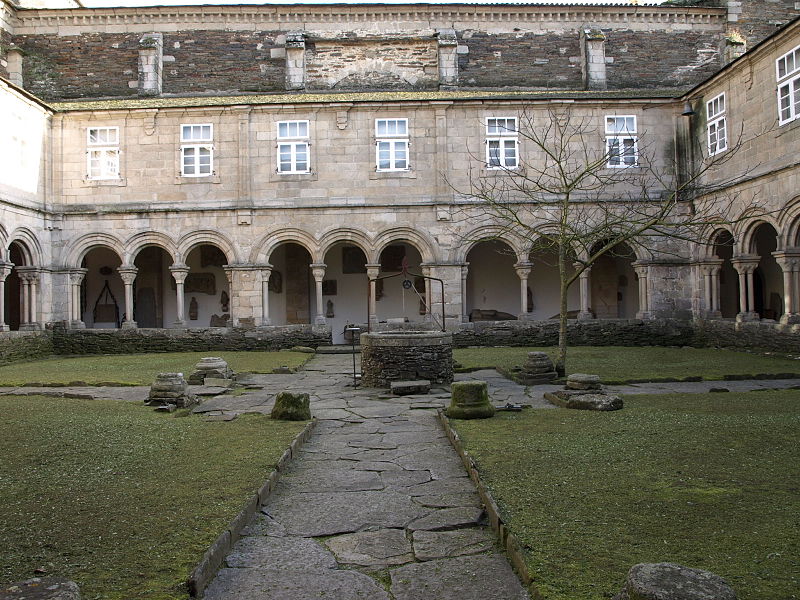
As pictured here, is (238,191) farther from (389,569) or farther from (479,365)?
(389,569)

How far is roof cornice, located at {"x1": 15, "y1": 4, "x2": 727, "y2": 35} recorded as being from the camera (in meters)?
23.1

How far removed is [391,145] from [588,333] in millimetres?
7908

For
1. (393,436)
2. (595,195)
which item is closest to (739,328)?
(595,195)

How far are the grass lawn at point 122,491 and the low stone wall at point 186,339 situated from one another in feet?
36.6

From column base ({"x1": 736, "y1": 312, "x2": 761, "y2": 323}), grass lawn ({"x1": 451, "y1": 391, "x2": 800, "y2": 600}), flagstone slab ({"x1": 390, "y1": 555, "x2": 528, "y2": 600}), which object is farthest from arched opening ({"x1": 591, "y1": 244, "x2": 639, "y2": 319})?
A: flagstone slab ({"x1": 390, "y1": 555, "x2": 528, "y2": 600})

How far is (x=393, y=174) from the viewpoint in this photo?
19.9 meters

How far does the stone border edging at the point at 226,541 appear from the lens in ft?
11.2

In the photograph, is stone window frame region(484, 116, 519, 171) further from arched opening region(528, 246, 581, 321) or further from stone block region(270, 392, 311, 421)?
stone block region(270, 392, 311, 421)

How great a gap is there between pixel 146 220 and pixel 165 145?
2274mm

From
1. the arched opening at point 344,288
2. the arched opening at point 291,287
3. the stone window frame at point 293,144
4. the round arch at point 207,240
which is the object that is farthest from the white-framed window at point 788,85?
the round arch at point 207,240

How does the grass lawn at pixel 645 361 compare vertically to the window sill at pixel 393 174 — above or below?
below

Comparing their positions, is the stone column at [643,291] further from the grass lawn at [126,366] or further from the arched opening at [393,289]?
the grass lawn at [126,366]

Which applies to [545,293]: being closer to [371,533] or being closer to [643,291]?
[643,291]

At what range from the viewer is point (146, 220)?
19.9 meters
